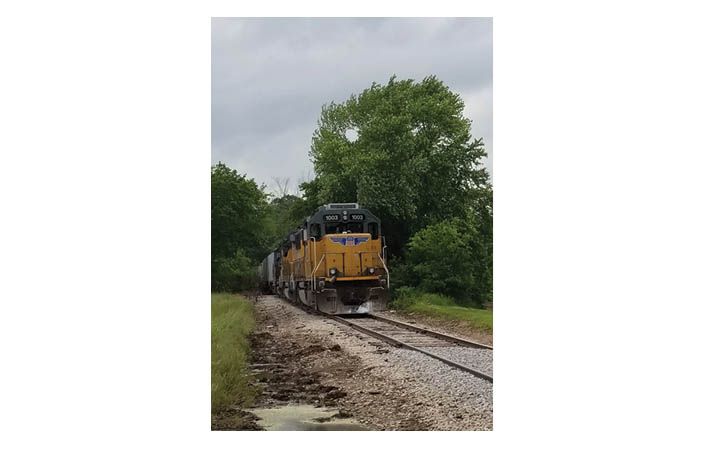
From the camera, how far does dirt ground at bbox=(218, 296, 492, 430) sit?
27.2 ft

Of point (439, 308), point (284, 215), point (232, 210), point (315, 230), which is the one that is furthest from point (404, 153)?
point (315, 230)

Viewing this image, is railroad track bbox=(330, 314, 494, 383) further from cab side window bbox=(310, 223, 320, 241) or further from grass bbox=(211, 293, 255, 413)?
grass bbox=(211, 293, 255, 413)

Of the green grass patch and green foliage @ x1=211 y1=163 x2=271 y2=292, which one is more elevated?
green foliage @ x1=211 y1=163 x2=271 y2=292

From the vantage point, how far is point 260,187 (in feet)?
33.2

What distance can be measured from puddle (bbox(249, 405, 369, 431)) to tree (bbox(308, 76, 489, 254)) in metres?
3.37

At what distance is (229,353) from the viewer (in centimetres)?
959

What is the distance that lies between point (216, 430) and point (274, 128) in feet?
13.1

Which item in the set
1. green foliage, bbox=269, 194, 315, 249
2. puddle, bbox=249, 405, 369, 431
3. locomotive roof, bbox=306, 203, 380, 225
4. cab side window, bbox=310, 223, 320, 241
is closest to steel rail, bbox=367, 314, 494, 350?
cab side window, bbox=310, 223, 320, 241

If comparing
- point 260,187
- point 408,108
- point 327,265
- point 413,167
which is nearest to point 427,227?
point 413,167

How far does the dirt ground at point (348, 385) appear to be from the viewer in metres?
8.28

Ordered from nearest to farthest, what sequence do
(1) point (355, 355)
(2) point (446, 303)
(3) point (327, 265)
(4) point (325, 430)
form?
(4) point (325, 430) < (1) point (355, 355) < (2) point (446, 303) < (3) point (327, 265)

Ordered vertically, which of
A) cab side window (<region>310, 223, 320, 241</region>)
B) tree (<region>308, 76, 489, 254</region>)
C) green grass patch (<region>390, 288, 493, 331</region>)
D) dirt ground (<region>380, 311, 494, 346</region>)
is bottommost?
dirt ground (<region>380, 311, 494, 346</region>)

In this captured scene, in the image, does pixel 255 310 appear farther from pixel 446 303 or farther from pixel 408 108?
pixel 408 108

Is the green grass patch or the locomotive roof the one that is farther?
the locomotive roof
